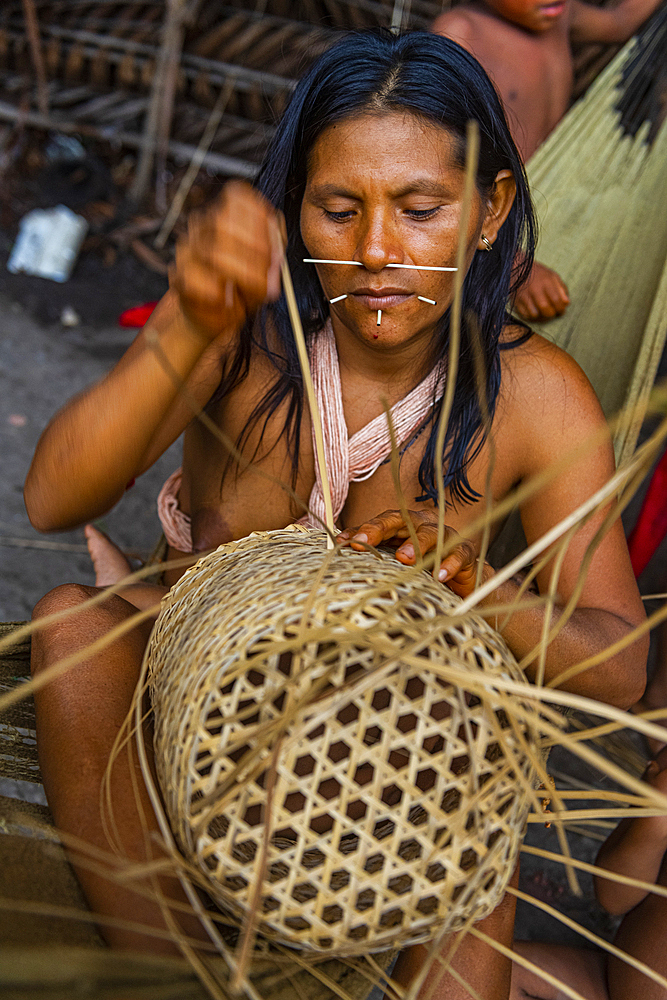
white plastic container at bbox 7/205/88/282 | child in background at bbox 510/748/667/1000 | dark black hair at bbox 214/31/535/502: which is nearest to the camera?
dark black hair at bbox 214/31/535/502

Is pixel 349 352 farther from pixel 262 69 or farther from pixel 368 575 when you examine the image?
pixel 262 69

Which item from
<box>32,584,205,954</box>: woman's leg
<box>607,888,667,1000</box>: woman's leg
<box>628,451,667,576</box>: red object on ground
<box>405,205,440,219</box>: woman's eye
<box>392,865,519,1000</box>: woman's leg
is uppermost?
<box>405,205,440,219</box>: woman's eye

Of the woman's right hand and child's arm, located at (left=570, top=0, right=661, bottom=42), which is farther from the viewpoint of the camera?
child's arm, located at (left=570, top=0, right=661, bottom=42)

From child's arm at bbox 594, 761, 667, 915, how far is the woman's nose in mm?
848

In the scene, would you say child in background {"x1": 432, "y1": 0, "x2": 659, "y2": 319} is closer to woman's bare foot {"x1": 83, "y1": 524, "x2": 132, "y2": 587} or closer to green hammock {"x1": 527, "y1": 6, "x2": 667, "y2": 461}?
green hammock {"x1": 527, "y1": 6, "x2": 667, "y2": 461}

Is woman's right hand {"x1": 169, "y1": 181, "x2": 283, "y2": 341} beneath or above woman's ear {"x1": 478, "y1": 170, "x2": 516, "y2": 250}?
beneath

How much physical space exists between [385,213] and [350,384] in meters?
0.30

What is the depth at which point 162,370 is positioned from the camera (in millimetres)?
952

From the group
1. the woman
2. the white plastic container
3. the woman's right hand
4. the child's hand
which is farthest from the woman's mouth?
the white plastic container

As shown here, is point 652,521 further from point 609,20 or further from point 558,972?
point 609,20

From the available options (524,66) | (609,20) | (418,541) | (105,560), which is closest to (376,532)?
(418,541)

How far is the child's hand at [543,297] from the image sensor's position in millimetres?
1692

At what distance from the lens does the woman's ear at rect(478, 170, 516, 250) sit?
45.6 inches

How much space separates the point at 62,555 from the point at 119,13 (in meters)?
2.29
